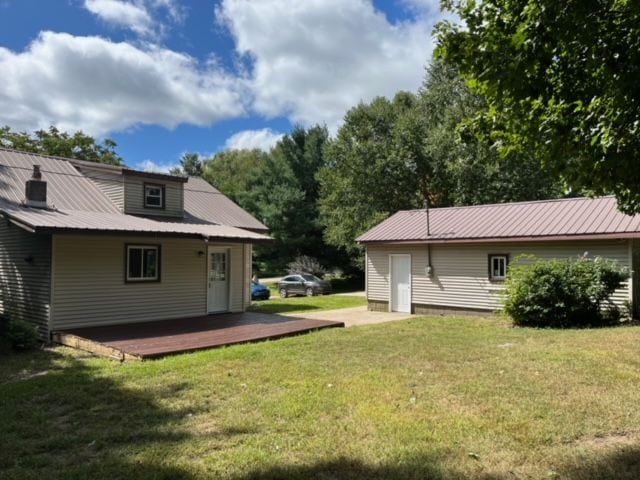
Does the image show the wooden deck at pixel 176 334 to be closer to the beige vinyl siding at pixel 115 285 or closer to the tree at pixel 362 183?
the beige vinyl siding at pixel 115 285

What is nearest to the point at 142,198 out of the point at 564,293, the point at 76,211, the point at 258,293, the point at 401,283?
the point at 76,211

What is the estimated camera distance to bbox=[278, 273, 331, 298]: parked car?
2655cm

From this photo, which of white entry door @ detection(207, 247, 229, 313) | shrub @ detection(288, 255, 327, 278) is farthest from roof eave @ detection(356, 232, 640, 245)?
shrub @ detection(288, 255, 327, 278)

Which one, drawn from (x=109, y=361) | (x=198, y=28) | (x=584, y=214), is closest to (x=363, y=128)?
(x=198, y=28)

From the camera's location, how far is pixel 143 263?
12.9 meters

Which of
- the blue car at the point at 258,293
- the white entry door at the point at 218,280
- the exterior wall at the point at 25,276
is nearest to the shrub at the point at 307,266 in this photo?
the blue car at the point at 258,293

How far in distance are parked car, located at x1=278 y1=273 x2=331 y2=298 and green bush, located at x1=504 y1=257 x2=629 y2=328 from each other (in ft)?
48.6

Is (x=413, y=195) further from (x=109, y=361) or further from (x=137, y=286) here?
(x=109, y=361)

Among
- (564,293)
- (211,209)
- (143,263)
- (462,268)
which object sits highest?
(211,209)

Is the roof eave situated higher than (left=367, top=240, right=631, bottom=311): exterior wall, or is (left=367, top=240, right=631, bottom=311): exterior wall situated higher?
the roof eave

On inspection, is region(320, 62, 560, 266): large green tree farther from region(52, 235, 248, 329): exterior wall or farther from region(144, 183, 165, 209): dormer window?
region(52, 235, 248, 329): exterior wall

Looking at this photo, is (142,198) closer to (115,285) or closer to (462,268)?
(115,285)

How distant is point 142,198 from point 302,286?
1342 cm

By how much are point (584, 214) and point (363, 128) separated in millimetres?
20052
